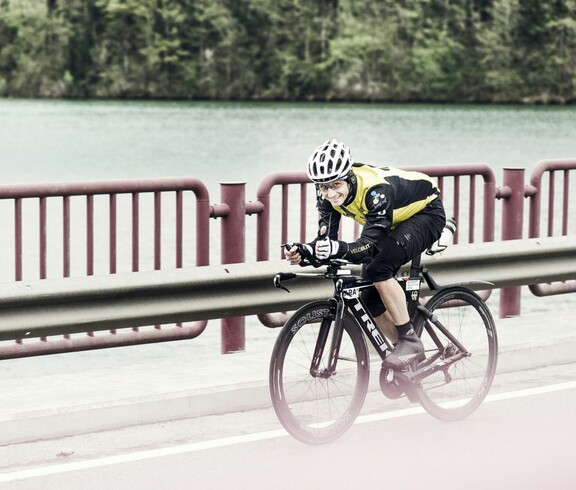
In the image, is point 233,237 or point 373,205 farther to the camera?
point 233,237

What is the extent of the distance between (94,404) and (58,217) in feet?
95.6

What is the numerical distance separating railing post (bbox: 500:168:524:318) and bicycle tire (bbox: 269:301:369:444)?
333cm

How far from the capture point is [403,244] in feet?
22.7

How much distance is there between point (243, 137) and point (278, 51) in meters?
56.7

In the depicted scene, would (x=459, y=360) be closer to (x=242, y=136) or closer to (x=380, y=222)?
(x=380, y=222)

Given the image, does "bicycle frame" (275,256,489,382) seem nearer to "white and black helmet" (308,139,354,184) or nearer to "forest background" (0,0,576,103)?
"white and black helmet" (308,139,354,184)

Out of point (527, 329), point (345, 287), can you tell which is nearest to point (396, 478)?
point (345, 287)

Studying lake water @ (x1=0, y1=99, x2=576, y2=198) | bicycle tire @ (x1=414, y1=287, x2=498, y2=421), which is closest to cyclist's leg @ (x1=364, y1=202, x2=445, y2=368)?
bicycle tire @ (x1=414, y1=287, x2=498, y2=421)

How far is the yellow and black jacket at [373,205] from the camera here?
6629 mm

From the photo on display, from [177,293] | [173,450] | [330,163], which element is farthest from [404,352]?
[177,293]

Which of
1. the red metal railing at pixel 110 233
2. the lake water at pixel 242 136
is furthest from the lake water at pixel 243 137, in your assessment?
the red metal railing at pixel 110 233

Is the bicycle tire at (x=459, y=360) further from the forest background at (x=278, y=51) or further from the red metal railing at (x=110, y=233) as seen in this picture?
the forest background at (x=278, y=51)

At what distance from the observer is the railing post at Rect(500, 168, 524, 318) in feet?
32.8

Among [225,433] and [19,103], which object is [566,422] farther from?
[19,103]
